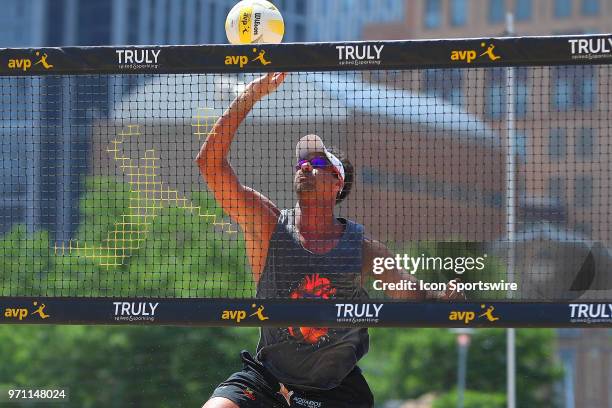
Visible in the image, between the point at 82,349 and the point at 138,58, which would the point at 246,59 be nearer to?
the point at 138,58

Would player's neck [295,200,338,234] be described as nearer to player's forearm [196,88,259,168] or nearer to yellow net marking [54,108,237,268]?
player's forearm [196,88,259,168]

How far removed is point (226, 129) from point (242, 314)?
1159 millimetres

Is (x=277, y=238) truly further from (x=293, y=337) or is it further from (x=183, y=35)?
(x=183, y=35)

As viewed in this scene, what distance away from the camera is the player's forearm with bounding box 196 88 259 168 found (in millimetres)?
7496

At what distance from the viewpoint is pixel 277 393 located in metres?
7.45

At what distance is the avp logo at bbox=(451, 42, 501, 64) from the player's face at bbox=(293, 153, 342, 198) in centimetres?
102

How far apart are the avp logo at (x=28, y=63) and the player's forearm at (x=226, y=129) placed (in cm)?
117

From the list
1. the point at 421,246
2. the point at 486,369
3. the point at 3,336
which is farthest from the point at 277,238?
the point at 486,369

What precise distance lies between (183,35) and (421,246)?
339ft

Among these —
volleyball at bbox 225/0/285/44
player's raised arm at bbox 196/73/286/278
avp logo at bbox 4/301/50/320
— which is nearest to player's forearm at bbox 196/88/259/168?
player's raised arm at bbox 196/73/286/278

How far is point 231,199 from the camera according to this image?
7531 millimetres

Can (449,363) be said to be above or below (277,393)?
below

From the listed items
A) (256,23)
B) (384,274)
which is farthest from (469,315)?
(256,23)

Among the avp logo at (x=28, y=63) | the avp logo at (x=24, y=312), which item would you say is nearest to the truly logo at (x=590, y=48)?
the avp logo at (x=28, y=63)
